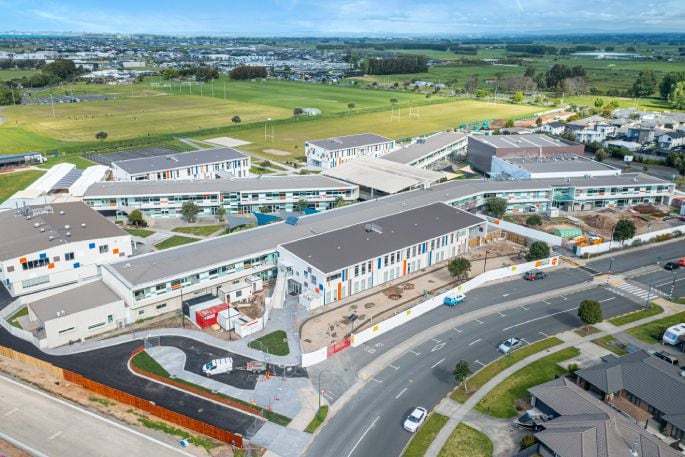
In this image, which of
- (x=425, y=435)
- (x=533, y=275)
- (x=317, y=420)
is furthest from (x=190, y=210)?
(x=425, y=435)

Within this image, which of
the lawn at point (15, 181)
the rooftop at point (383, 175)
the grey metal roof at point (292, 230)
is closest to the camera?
the grey metal roof at point (292, 230)

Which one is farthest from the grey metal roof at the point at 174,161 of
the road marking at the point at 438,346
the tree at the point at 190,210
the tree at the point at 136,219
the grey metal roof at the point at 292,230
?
the road marking at the point at 438,346

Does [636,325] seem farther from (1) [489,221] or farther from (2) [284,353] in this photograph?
(2) [284,353]

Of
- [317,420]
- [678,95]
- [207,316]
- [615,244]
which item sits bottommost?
[317,420]

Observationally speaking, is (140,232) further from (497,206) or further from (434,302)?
(497,206)

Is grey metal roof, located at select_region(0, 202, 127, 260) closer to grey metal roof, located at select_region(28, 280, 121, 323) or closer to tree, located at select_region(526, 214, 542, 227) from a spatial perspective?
grey metal roof, located at select_region(28, 280, 121, 323)

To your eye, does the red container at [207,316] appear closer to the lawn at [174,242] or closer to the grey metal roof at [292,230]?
the grey metal roof at [292,230]

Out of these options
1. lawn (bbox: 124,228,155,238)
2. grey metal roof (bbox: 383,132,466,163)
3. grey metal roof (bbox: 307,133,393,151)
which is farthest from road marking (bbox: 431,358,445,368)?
grey metal roof (bbox: 307,133,393,151)
